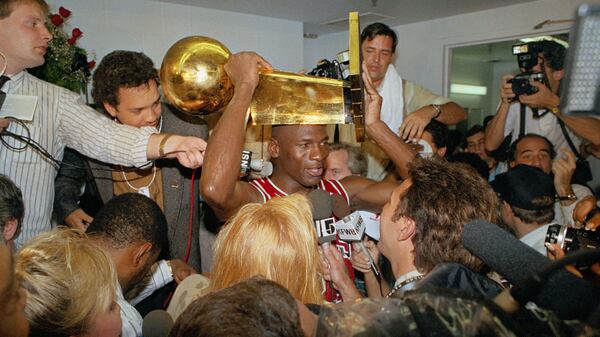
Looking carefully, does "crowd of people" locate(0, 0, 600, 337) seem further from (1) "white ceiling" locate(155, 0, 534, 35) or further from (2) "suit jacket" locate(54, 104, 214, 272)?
(1) "white ceiling" locate(155, 0, 534, 35)

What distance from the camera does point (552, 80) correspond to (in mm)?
3699

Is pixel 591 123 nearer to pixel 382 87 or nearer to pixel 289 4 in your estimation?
pixel 382 87

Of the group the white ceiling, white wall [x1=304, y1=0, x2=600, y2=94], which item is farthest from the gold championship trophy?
white wall [x1=304, y1=0, x2=600, y2=94]

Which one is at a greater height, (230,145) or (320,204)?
(230,145)

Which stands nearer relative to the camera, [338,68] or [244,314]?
[244,314]

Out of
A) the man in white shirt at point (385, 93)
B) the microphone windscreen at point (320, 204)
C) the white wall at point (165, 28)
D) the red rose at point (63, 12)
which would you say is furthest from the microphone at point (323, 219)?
the white wall at point (165, 28)

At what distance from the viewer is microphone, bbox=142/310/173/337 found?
4.71 feet

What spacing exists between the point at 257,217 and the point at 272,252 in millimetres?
134

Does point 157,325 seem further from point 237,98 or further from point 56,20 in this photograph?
point 56,20

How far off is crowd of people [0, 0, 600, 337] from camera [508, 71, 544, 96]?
0.18ft

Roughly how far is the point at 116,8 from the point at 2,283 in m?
5.70

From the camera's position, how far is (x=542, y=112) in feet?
13.6

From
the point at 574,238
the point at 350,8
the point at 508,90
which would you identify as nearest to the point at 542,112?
the point at 508,90

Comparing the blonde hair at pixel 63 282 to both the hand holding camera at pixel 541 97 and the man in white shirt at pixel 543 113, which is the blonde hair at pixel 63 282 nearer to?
the man in white shirt at pixel 543 113
